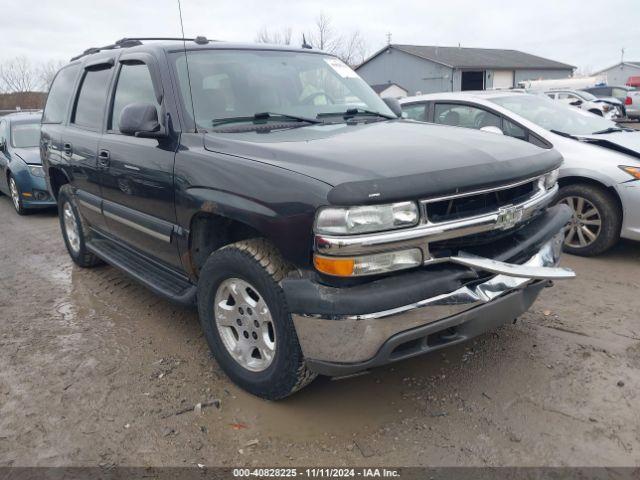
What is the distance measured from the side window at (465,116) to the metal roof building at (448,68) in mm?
31927

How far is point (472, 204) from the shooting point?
2.50 metres

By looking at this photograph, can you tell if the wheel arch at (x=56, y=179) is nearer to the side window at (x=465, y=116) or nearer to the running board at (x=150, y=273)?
the running board at (x=150, y=273)

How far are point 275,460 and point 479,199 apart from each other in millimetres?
1570

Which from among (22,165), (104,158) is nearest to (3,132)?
(22,165)

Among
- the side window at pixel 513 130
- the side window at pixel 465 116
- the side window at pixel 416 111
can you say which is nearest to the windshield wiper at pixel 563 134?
the side window at pixel 513 130

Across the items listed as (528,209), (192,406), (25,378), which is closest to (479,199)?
(528,209)

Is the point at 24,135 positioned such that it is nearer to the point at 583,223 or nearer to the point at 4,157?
the point at 4,157

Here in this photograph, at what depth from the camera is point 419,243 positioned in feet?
7.45

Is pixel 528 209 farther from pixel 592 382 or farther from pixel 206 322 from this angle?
pixel 206 322

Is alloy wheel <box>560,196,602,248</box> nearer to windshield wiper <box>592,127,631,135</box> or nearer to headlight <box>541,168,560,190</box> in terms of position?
windshield wiper <box>592,127,631,135</box>

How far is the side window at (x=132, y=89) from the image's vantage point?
3.50 meters

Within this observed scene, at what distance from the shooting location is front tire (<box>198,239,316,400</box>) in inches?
98.0

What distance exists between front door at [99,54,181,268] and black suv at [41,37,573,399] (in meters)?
0.02

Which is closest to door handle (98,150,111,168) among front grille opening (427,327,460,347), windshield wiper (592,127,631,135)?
front grille opening (427,327,460,347)
